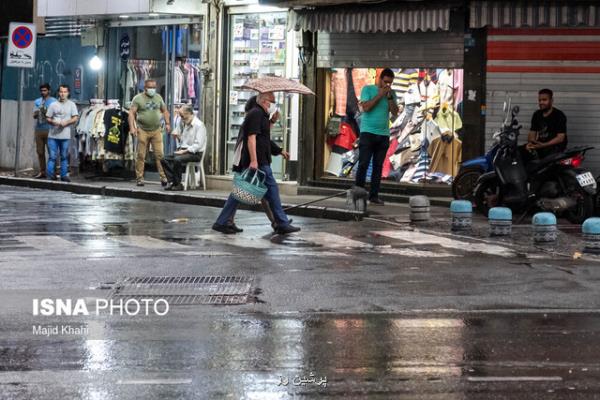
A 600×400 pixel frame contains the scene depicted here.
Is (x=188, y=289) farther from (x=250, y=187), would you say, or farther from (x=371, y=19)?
(x=371, y=19)

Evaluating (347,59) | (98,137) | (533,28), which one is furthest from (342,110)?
(98,137)

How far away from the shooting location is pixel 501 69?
20.3 m

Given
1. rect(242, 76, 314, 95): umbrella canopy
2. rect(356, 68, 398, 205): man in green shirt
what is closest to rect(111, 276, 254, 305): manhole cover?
rect(242, 76, 314, 95): umbrella canopy

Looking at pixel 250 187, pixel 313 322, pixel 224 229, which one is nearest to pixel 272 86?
pixel 250 187

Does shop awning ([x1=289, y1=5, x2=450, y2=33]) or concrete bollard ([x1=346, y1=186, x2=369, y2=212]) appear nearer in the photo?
concrete bollard ([x1=346, y1=186, x2=369, y2=212])

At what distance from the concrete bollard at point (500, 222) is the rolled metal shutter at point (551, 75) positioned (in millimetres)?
4669

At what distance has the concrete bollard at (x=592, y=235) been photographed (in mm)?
13945

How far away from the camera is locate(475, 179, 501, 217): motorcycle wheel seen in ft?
60.6

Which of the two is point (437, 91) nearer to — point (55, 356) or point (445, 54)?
point (445, 54)

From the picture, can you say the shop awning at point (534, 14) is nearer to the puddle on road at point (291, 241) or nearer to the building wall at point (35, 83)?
the puddle on road at point (291, 241)

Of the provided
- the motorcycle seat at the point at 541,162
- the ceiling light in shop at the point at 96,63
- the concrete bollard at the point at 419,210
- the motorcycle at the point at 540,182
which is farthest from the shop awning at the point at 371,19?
the ceiling light in shop at the point at 96,63

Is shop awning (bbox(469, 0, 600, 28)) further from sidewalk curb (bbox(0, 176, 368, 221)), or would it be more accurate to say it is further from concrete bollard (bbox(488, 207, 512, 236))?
concrete bollard (bbox(488, 207, 512, 236))

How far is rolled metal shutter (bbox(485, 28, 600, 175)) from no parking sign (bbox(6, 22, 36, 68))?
1095 centimetres

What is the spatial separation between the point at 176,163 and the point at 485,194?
7212 millimetres
